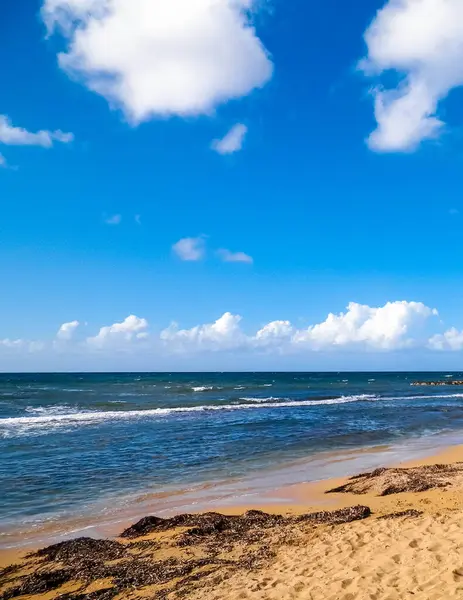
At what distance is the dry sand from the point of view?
22.1 ft

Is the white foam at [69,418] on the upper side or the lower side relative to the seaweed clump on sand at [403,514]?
lower

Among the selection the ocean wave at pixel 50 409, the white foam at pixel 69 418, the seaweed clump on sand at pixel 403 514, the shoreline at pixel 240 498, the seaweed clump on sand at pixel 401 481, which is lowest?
the ocean wave at pixel 50 409

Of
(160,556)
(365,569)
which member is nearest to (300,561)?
(365,569)

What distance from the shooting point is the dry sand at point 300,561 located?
6.75m

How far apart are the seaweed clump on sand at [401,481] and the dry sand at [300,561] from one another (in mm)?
1451

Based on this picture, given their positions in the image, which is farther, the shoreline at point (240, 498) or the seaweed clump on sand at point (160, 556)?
the shoreline at point (240, 498)

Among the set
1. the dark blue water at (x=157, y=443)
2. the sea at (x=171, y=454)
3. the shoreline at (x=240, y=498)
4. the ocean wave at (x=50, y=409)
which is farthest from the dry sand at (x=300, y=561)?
the ocean wave at (x=50, y=409)

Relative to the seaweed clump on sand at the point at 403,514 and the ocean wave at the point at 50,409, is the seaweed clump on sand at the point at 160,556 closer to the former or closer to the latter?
the seaweed clump on sand at the point at 403,514

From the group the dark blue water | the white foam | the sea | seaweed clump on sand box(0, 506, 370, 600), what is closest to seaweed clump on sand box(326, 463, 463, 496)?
the sea

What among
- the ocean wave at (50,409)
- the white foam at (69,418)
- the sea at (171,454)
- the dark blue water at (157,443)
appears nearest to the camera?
the sea at (171,454)

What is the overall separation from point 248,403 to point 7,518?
3734cm

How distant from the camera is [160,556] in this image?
29.6ft

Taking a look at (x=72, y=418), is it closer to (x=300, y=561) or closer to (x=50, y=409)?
(x=50, y=409)

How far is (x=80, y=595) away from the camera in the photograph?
7520 mm
